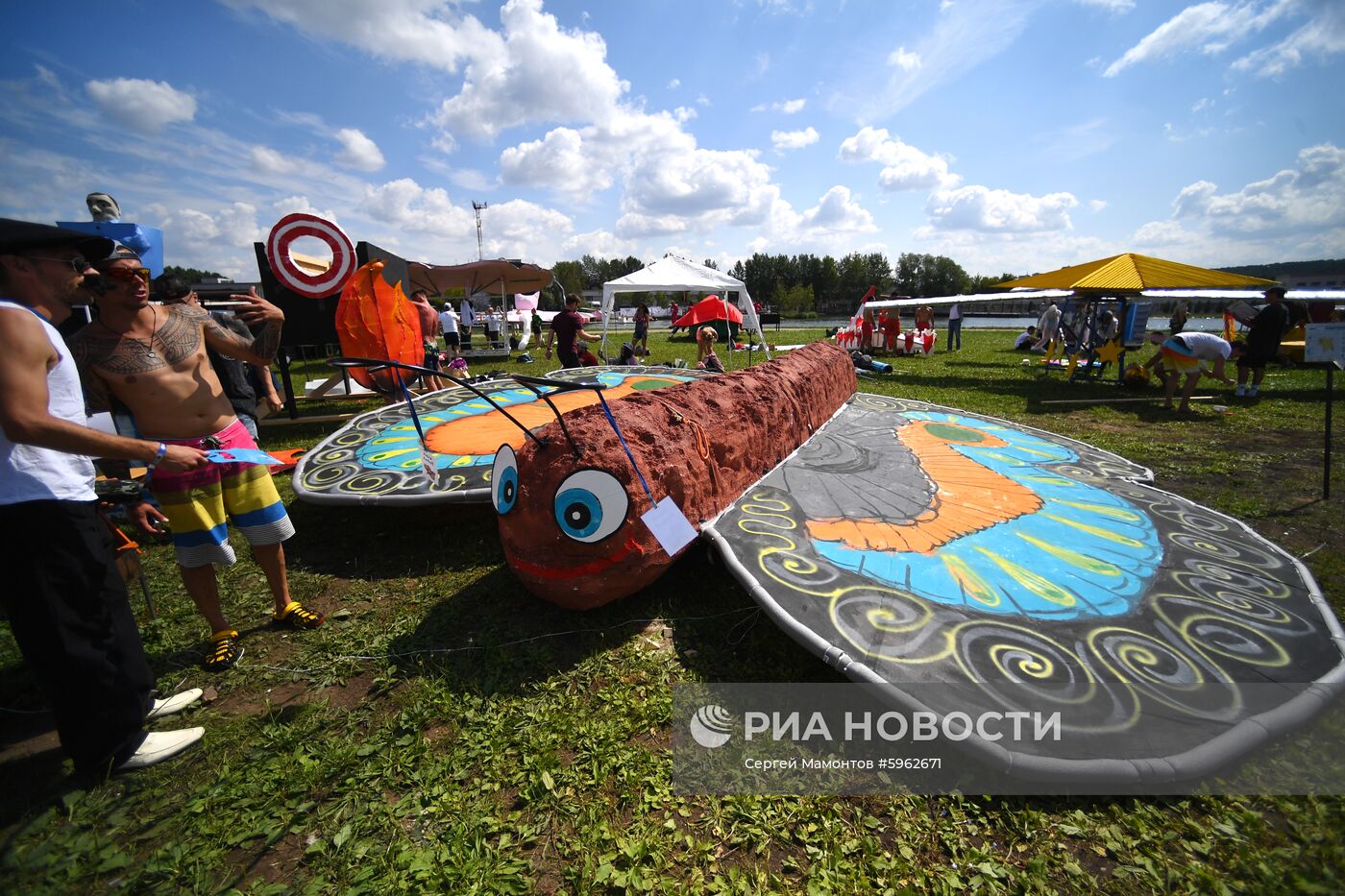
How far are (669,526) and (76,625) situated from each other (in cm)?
214

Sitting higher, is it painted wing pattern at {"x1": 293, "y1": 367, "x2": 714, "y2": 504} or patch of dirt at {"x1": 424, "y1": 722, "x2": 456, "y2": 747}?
painted wing pattern at {"x1": 293, "y1": 367, "x2": 714, "y2": 504}

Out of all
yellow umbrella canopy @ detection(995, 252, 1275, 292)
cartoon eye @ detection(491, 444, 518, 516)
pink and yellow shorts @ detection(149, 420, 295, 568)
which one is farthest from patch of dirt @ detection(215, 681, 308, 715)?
yellow umbrella canopy @ detection(995, 252, 1275, 292)

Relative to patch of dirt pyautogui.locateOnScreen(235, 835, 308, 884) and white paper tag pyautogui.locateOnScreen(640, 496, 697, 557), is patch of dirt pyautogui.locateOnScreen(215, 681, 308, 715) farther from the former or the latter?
white paper tag pyautogui.locateOnScreen(640, 496, 697, 557)

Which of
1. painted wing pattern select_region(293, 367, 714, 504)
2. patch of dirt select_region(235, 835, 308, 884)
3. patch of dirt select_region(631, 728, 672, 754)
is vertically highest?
painted wing pattern select_region(293, 367, 714, 504)

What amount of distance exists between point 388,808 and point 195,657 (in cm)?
164

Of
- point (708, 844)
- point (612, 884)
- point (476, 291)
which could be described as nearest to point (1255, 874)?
point (708, 844)

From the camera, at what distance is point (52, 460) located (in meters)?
1.75

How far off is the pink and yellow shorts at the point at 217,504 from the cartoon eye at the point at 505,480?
108 centimetres

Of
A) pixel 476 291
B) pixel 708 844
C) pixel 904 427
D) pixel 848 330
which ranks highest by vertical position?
pixel 476 291

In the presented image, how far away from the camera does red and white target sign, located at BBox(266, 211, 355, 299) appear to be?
593 centimetres

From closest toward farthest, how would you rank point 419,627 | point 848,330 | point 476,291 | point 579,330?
point 419,627 < point 579,330 < point 848,330 < point 476,291

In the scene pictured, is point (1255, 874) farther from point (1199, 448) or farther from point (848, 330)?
point (848, 330)

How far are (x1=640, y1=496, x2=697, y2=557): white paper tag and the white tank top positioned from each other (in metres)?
2.03

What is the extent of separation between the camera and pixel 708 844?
1717 mm
